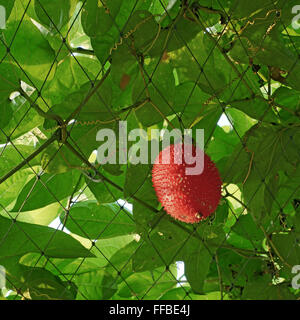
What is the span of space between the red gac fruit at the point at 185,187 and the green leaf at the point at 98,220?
17 cm

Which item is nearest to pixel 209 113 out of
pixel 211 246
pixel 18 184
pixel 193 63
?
pixel 193 63

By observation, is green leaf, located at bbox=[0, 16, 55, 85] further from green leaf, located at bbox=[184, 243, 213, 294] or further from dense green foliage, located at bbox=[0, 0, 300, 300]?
green leaf, located at bbox=[184, 243, 213, 294]

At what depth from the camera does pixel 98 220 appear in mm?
819

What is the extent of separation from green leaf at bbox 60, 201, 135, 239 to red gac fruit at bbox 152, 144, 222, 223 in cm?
17

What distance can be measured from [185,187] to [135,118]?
5.1 inches

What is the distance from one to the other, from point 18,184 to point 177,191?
28 cm

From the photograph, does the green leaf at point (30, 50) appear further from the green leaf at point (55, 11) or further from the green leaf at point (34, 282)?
the green leaf at point (34, 282)

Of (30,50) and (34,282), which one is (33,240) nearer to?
(34,282)

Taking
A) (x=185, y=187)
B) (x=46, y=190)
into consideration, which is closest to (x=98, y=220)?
(x=46, y=190)

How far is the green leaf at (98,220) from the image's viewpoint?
81 centimetres

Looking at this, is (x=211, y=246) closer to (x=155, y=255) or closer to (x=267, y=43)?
(x=155, y=255)

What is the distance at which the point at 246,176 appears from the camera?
78 centimetres

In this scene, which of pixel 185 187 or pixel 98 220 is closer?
pixel 185 187
